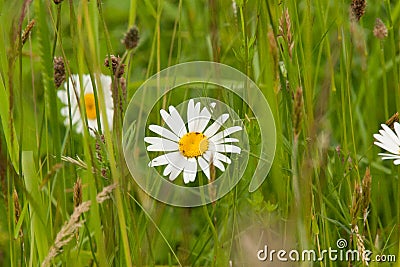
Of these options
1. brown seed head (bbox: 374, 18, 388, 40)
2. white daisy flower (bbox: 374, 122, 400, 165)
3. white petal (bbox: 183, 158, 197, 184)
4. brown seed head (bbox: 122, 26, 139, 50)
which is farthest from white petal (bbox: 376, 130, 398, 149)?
brown seed head (bbox: 122, 26, 139, 50)

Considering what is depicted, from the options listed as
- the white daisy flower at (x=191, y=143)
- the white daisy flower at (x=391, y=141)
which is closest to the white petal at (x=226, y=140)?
the white daisy flower at (x=191, y=143)

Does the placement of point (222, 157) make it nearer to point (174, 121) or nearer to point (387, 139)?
point (174, 121)

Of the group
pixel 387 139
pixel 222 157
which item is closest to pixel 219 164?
pixel 222 157

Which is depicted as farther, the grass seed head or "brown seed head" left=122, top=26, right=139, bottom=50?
the grass seed head

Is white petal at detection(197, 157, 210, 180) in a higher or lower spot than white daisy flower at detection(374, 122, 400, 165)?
lower

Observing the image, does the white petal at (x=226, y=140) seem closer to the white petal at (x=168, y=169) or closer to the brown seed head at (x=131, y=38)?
the white petal at (x=168, y=169)

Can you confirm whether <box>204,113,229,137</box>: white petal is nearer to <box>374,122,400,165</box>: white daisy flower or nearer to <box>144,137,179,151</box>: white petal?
<box>144,137,179,151</box>: white petal

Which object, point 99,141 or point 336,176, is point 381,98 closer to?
point 336,176

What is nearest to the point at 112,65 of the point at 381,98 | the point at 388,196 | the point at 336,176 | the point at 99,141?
the point at 99,141
